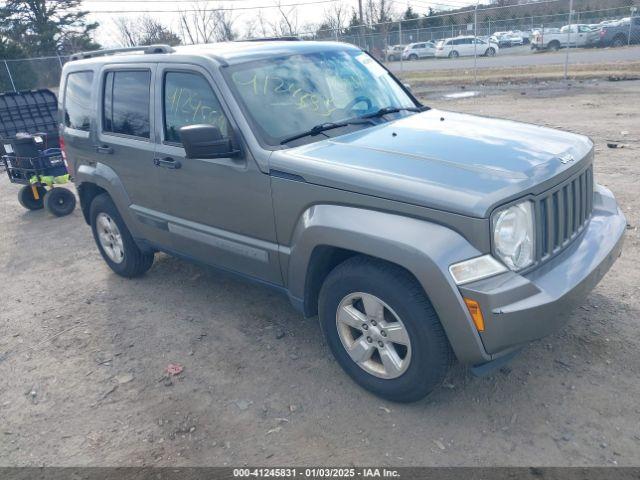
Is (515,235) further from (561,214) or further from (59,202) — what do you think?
(59,202)

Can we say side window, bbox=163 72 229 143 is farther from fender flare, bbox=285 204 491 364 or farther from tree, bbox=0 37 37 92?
tree, bbox=0 37 37 92

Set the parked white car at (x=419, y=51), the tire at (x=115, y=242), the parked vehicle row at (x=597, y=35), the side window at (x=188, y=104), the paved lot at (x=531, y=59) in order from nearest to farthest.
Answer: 1. the side window at (x=188, y=104)
2. the tire at (x=115, y=242)
3. the paved lot at (x=531, y=59)
4. the parked vehicle row at (x=597, y=35)
5. the parked white car at (x=419, y=51)

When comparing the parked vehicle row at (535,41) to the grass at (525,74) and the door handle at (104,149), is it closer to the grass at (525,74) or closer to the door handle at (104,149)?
the grass at (525,74)

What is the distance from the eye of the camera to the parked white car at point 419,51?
31.1 meters

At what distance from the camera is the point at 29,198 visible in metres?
8.33

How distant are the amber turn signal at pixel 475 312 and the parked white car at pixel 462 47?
3037 centimetres

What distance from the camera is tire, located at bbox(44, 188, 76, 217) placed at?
775 cm

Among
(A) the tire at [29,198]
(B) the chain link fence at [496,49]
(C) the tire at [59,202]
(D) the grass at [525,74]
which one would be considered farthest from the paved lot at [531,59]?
(C) the tire at [59,202]

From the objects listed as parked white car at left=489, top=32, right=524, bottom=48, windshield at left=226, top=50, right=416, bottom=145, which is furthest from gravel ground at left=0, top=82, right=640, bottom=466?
parked white car at left=489, top=32, right=524, bottom=48

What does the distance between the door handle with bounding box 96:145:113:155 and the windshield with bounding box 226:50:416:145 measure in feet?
5.17

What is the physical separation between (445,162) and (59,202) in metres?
6.77

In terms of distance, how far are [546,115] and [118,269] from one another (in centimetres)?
982

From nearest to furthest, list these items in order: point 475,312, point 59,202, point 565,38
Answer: point 475,312
point 59,202
point 565,38

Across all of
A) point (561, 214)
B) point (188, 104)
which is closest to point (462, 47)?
point (188, 104)
